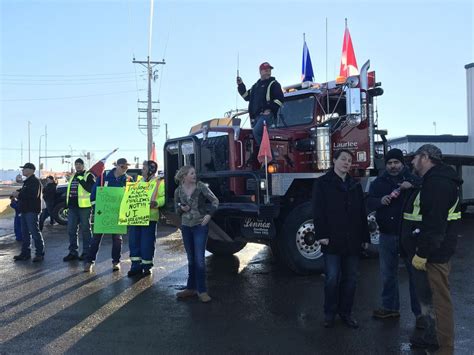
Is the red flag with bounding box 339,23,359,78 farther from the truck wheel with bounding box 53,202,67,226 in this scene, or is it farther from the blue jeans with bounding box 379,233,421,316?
the truck wheel with bounding box 53,202,67,226

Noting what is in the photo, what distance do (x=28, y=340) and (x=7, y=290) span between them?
7.25ft

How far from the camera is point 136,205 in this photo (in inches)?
275

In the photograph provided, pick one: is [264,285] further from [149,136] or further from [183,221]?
[149,136]

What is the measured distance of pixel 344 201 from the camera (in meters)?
4.63

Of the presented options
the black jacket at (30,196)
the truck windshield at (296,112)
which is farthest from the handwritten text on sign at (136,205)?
the truck windshield at (296,112)

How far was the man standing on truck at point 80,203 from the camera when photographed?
8102 millimetres

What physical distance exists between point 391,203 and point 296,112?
11.5 feet

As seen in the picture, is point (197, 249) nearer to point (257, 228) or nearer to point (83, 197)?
point (257, 228)

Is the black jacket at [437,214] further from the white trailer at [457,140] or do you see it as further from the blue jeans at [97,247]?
the white trailer at [457,140]

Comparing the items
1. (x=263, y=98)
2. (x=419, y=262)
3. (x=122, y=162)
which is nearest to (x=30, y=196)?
(x=122, y=162)

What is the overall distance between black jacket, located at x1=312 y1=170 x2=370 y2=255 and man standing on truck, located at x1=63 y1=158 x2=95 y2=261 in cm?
476

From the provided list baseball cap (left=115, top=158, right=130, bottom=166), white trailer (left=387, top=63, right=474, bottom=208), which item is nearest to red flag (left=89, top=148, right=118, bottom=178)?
baseball cap (left=115, top=158, right=130, bottom=166)

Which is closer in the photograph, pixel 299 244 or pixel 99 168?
pixel 299 244

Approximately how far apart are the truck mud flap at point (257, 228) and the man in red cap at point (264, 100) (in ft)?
3.90
